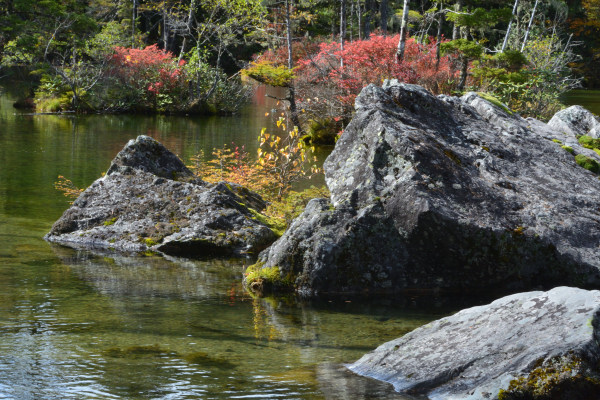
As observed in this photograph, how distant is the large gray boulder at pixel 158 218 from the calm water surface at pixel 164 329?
1.21ft

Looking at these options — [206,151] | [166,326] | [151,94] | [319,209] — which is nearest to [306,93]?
[206,151]

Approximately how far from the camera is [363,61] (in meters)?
22.8

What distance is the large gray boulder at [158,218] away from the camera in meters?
9.44

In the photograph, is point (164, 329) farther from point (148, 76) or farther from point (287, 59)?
point (287, 59)

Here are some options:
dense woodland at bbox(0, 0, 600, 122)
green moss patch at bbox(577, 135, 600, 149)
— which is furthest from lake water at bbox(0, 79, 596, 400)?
dense woodland at bbox(0, 0, 600, 122)

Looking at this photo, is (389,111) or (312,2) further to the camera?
(312,2)

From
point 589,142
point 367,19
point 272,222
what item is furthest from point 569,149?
point 367,19

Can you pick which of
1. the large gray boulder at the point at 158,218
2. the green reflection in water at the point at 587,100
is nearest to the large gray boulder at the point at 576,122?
the large gray boulder at the point at 158,218

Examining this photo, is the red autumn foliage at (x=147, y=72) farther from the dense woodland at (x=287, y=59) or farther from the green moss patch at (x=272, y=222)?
the green moss patch at (x=272, y=222)

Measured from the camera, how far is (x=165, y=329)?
617cm

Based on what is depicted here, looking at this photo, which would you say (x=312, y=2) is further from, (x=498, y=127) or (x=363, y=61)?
(x=498, y=127)

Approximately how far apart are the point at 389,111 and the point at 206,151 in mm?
12412

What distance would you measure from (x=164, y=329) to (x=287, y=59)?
33.4 m

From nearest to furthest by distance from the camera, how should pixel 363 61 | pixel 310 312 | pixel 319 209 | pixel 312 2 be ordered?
1. pixel 310 312
2. pixel 319 209
3. pixel 363 61
4. pixel 312 2
